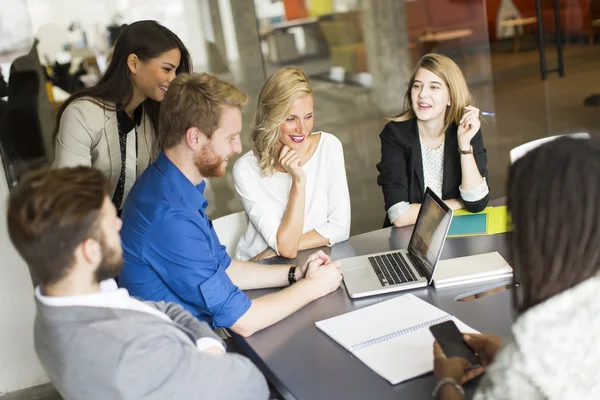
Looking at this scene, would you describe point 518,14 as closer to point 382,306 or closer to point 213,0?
point 213,0

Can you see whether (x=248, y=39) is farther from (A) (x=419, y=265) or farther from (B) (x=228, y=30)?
(A) (x=419, y=265)

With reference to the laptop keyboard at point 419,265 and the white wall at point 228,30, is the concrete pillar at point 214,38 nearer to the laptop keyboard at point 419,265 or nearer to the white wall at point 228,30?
the white wall at point 228,30

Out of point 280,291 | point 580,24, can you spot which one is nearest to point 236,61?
point 280,291

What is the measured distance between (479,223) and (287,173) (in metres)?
0.79

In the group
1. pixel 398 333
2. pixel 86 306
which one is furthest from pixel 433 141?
pixel 86 306

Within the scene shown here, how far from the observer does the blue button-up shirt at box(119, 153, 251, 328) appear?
1.93 m

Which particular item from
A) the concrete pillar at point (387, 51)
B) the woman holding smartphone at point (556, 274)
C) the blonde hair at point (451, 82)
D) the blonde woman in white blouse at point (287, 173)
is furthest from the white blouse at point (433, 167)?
the concrete pillar at point (387, 51)

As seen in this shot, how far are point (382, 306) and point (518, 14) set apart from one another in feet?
18.7

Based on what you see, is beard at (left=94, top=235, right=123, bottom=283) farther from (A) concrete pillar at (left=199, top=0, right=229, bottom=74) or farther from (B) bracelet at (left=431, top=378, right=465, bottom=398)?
(A) concrete pillar at (left=199, top=0, right=229, bottom=74)

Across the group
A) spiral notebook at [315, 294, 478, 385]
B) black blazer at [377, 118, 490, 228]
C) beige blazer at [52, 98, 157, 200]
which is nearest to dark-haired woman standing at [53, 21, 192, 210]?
beige blazer at [52, 98, 157, 200]

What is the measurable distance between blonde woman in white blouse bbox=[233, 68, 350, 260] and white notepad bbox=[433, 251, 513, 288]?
22.1 inches

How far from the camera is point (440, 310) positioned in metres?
1.88

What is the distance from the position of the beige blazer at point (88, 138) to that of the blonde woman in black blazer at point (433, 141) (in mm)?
1136

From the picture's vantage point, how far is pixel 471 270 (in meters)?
2.12
